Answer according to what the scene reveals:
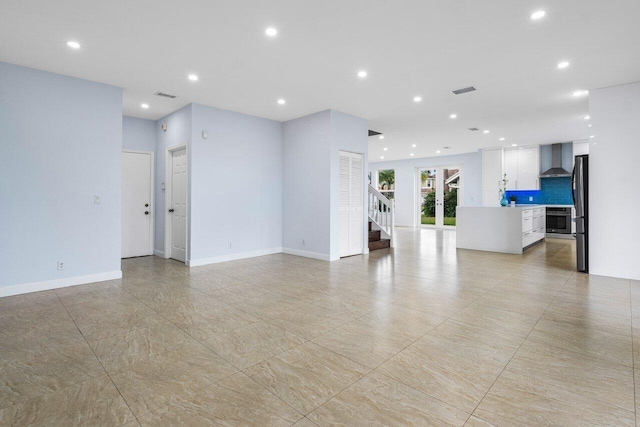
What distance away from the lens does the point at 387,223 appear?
892 cm

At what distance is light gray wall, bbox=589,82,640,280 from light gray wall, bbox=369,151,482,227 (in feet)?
22.6

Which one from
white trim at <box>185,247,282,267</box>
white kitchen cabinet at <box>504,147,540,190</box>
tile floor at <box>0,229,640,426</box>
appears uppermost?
white kitchen cabinet at <box>504,147,540,190</box>

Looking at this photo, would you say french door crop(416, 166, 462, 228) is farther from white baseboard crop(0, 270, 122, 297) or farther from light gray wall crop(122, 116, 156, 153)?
white baseboard crop(0, 270, 122, 297)

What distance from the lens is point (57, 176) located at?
4492 mm

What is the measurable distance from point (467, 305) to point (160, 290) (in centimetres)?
387

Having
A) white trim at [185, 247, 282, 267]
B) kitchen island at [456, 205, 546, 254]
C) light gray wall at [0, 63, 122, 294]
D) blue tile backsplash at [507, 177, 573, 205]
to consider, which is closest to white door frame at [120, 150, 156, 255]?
white trim at [185, 247, 282, 267]

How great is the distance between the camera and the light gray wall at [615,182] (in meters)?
4.86

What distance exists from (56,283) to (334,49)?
480 centimetres

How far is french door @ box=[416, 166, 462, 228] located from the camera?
43.6 ft

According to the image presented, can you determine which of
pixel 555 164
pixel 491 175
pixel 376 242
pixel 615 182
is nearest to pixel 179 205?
pixel 376 242

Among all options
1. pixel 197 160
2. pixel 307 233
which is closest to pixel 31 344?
pixel 197 160

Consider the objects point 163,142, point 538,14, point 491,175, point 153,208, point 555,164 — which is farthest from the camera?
point 491,175

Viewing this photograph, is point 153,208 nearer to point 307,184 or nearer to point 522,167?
point 307,184

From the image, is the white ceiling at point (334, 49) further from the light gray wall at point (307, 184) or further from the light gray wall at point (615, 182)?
the light gray wall at point (307, 184)
